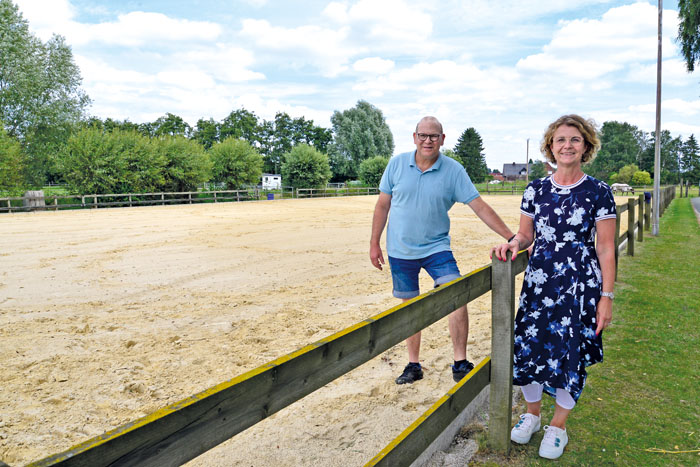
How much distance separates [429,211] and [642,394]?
194 cm

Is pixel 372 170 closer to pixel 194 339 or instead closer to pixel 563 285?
pixel 194 339

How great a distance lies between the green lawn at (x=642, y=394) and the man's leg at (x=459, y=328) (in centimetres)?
52

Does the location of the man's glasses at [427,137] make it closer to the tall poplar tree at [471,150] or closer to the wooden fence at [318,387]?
the wooden fence at [318,387]

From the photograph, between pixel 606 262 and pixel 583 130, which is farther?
pixel 583 130

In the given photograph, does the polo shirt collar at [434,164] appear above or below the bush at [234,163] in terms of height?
below

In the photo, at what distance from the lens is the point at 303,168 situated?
133 ft

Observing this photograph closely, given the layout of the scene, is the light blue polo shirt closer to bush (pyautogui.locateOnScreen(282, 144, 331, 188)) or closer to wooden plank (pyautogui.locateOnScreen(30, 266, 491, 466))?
wooden plank (pyautogui.locateOnScreen(30, 266, 491, 466))

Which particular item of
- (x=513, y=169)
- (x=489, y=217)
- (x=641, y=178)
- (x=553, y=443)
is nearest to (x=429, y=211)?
(x=489, y=217)

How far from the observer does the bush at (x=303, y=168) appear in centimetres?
4062

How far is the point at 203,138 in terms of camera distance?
227 ft

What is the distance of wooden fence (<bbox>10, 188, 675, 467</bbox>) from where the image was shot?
3.08 feet

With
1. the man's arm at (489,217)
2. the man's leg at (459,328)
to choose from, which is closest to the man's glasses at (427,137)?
the man's arm at (489,217)

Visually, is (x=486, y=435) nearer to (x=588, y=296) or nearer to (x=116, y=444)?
(x=588, y=296)

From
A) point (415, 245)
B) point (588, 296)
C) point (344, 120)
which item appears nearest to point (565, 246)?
point (588, 296)
